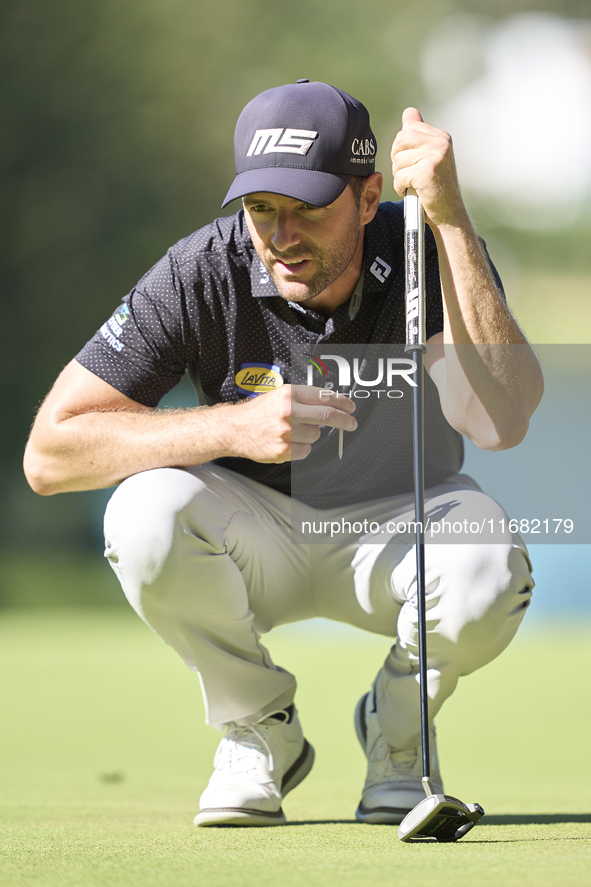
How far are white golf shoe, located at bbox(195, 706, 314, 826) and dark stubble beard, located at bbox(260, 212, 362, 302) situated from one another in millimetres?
560

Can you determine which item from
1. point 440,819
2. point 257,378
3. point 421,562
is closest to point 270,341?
point 257,378

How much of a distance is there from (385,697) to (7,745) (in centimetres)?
92

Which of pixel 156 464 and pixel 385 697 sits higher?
pixel 156 464

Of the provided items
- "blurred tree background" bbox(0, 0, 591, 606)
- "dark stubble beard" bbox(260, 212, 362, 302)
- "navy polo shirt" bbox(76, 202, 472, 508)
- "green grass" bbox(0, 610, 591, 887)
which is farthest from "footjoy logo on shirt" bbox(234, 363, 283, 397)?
"blurred tree background" bbox(0, 0, 591, 606)

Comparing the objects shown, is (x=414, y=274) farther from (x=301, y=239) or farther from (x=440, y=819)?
(x=440, y=819)

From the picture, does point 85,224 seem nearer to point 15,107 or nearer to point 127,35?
point 15,107

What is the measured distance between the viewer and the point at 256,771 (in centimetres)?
122

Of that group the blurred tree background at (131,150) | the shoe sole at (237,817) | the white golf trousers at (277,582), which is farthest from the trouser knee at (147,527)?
the blurred tree background at (131,150)

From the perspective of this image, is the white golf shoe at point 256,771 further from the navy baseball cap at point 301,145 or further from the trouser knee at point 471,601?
the navy baseball cap at point 301,145

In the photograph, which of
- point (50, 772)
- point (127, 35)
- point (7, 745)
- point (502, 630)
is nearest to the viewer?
point (502, 630)

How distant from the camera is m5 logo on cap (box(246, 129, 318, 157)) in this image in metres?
1.22

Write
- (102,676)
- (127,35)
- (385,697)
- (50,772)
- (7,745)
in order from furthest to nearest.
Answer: (127,35), (102,676), (7,745), (50,772), (385,697)

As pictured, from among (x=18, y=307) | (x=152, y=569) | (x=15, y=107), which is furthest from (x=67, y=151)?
(x=152, y=569)

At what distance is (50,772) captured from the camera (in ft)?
5.40
